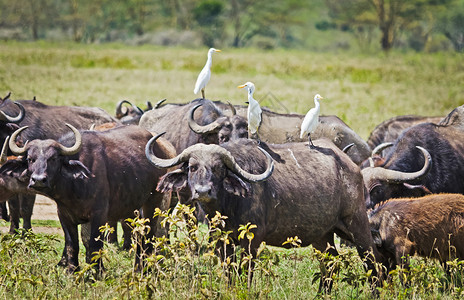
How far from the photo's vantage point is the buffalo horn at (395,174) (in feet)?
28.0

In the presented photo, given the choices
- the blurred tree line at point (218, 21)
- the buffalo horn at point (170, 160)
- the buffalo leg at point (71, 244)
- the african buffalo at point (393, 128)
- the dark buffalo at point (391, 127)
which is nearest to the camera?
the buffalo horn at point (170, 160)

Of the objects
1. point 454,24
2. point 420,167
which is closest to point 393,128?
point 420,167

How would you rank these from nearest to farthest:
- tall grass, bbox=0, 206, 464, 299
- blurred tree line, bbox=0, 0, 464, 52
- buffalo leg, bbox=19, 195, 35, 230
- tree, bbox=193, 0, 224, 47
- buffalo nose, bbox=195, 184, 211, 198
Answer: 1. tall grass, bbox=0, 206, 464, 299
2. buffalo nose, bbox=195, 184, 211, 198
3. buffalo leg, bbox=19, 195, 35, 230
4. blurred tree line, bbox=0, 0, 464, 52
5. tree, bbox=193, 0, 224, 47

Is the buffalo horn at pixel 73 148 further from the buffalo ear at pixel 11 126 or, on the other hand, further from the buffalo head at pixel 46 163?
the buffalo ear at pixel 11 126

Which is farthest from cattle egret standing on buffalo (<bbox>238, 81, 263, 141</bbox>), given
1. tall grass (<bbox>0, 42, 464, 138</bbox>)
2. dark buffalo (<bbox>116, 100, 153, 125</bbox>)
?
tall grass (<bbox>0, 42, 464, 138</bbox>)

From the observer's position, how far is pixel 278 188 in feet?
22.1

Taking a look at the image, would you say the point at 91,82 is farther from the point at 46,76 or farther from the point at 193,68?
the point at 193,68

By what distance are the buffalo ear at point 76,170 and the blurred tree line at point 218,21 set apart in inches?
1868

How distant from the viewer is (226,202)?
6.43 meters

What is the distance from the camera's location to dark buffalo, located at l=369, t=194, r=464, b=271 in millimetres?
7414

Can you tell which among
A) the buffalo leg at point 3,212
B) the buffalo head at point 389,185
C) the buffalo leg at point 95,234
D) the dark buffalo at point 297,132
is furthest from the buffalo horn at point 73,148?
the dark buffalo at point 297,132

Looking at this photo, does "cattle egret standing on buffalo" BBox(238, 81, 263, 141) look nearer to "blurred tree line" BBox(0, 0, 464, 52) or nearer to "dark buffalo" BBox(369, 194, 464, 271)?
"dark buffalo" BBox(369, 194, 464, 271)

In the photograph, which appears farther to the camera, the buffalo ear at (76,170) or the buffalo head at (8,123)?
the buffalo head at (8,123)

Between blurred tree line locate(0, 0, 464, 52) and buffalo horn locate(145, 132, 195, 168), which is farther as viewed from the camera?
blurred tree line locate(0, 0, 464, 52)
